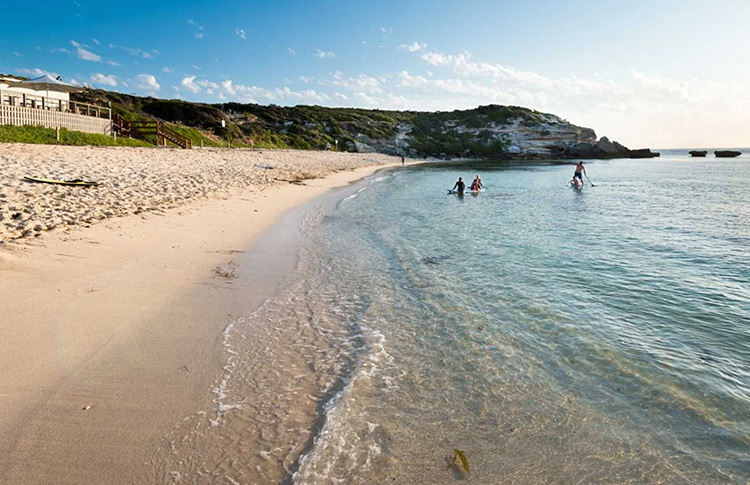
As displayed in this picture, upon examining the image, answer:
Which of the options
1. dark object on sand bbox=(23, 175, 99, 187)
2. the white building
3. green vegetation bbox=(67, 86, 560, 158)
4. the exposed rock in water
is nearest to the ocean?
dark object on sand bbox=(23, 175, 99, 187)

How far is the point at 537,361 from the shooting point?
5090mm

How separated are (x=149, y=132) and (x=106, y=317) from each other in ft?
104

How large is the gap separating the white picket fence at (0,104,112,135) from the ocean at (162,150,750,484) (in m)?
22.3

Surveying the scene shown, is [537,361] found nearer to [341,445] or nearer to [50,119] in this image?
[341,445]

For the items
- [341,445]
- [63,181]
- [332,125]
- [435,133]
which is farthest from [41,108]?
[435,133]

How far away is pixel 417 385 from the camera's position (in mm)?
4520

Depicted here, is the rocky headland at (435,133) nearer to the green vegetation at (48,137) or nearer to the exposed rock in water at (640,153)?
the exposed rock in water at (640,153)

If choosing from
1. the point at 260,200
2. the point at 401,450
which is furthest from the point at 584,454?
the point at 260,200

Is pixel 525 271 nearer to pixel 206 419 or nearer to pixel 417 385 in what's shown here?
pixel 417 385

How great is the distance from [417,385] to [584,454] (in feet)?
5.41

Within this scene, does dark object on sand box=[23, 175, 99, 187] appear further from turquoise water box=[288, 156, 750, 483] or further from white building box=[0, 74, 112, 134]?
white building box=[0, 74, 112, 134]

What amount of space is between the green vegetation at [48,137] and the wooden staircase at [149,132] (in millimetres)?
3851

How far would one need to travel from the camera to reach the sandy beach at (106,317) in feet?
10.6

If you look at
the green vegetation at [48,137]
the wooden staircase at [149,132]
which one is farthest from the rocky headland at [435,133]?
the green vegetation at [48,137]
